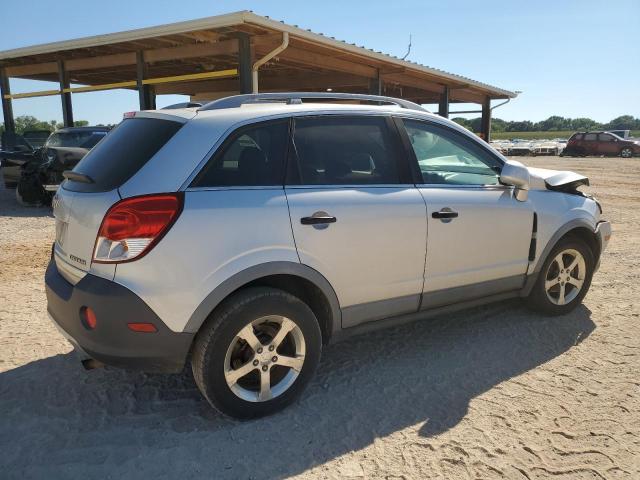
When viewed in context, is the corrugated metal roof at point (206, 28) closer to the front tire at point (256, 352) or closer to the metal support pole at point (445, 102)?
the metal support pole at point (445, 102)

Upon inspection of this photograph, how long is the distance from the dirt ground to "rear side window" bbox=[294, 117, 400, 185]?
1.26 meters

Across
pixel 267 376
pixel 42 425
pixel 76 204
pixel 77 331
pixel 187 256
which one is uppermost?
pixel 76 204

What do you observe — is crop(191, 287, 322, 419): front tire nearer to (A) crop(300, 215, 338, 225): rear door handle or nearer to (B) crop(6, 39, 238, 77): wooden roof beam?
(A) crop(300, 215, 338, 225): rear door handle

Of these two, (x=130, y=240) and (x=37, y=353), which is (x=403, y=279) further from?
(x=37, y=353)

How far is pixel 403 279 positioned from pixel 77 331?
6.11 ft

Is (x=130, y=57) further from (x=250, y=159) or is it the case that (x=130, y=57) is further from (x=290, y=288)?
(x=290, y=288)

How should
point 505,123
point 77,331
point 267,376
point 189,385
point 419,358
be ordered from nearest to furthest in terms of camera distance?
→ point 77,331
point 267,376
point 189,385
point 419,358
point 505,123

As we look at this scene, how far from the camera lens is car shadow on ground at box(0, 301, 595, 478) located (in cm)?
240

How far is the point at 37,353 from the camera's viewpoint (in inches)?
140

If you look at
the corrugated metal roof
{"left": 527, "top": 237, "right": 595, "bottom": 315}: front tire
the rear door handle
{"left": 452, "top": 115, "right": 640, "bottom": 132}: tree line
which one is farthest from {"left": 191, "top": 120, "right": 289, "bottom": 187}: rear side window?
{"left": 452, "top": 115, "right": 640, "bottom": 132}: tree line

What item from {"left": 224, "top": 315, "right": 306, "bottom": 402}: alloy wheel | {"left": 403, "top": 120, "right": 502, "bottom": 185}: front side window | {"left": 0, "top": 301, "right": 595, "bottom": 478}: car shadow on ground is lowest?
{"left": 0, "top": 301, "right": 595, "bottom": 478}: car shadow on ground

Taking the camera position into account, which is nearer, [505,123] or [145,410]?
[145,410]

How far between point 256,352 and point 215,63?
12.9m

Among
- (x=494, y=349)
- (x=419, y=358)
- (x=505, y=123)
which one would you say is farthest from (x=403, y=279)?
(x=505, y=123)
